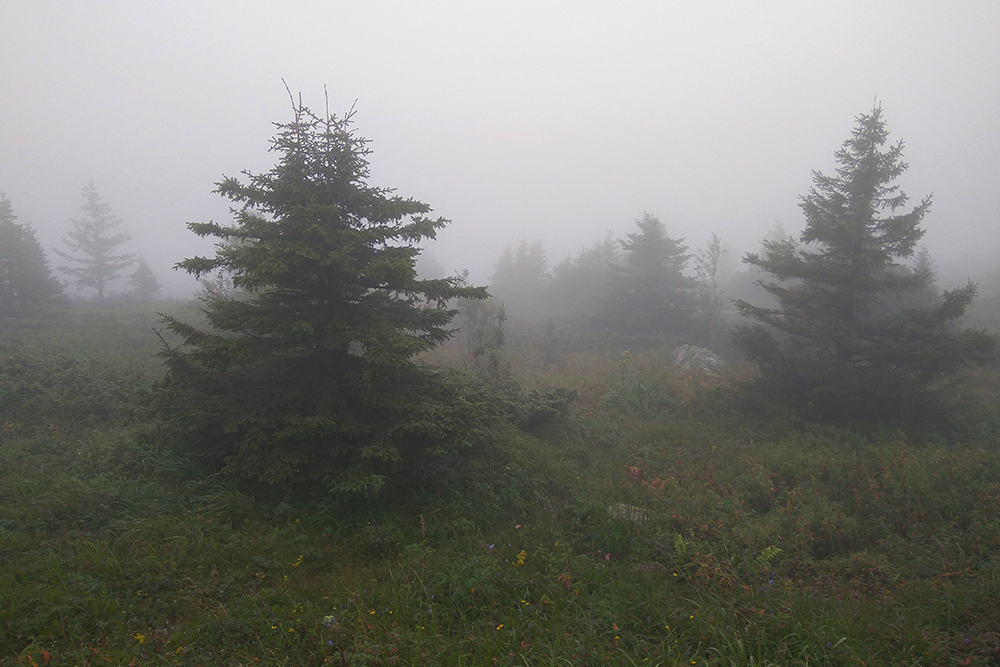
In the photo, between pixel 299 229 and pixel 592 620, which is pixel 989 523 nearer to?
pixel 592 620

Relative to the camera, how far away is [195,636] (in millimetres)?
4168

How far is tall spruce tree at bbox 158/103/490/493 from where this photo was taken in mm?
6703

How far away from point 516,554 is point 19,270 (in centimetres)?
3074

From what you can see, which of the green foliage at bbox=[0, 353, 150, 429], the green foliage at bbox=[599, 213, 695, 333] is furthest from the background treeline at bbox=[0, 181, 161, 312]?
the green foliage at bbox=[599, 213, 695, 333]

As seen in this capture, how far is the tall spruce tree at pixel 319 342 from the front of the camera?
670cm

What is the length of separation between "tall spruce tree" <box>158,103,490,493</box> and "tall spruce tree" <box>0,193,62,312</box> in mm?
24204

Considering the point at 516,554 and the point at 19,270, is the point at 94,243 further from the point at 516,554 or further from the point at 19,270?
the point at 516,554

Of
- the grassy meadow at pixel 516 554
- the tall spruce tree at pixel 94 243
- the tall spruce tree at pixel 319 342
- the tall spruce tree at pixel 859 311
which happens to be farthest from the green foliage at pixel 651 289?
the tall spruce tree at pixel 94 243

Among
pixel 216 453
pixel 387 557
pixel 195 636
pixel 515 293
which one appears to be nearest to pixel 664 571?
pixel 387 557

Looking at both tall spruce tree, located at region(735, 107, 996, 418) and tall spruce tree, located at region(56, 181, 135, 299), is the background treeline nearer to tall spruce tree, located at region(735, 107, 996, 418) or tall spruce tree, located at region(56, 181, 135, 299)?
tall spruce tree, located at region(56, 181, 135, 299)

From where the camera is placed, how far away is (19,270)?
23156mm

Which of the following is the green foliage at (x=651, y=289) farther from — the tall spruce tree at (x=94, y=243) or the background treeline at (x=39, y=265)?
the tall spruce tree at (x=94, y=243)

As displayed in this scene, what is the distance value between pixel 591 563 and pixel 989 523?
5824 millimetres

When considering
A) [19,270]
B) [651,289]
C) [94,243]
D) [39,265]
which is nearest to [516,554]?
[651,289]
